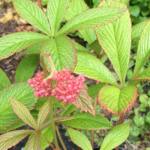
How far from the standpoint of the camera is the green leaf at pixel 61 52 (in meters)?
1.46

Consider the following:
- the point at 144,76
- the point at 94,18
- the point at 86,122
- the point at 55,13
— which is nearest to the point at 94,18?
the point at 94,18

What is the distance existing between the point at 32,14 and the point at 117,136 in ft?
1.84

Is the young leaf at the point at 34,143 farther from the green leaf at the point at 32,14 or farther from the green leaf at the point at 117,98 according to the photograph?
the green leaf at the point at 32,14

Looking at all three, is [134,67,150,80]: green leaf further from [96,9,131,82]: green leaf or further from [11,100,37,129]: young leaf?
[11,100,37,129]: young leaf

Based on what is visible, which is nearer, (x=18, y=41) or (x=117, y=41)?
(x=18, y=41)

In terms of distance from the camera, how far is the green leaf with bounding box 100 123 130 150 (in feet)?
5.36

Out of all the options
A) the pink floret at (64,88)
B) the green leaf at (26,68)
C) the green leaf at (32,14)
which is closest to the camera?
the pink floret at (64,88)

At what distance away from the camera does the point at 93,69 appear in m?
1.61

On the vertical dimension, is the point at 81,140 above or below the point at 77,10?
below

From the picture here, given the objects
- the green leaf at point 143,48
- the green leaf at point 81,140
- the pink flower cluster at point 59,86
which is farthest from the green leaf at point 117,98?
the pink flower cluster at point 59,86

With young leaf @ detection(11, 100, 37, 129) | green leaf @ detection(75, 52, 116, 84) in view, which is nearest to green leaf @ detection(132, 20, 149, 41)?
green leaf @ detection(75, 52, 116, 84)

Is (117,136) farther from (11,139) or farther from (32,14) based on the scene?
(32,14)

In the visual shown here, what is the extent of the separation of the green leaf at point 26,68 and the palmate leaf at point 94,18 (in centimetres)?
30

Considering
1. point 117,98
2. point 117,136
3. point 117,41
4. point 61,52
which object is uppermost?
point 61,52
